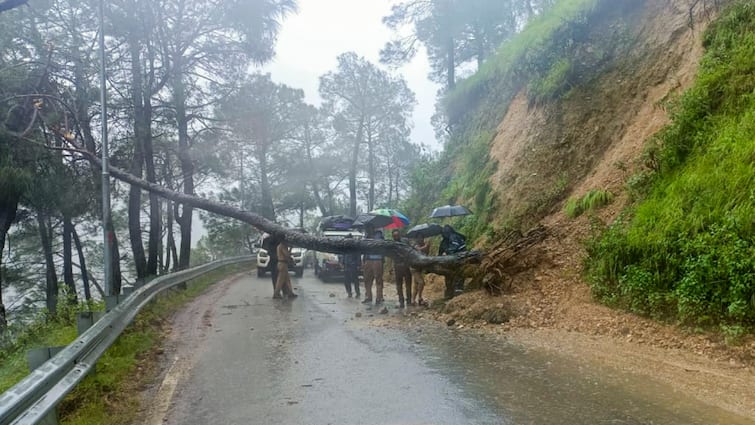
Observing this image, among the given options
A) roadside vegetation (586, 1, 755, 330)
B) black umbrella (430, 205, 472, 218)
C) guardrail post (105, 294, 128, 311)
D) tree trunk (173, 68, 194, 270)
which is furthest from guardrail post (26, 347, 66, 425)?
tree trunk (173, 68, 194, 270)

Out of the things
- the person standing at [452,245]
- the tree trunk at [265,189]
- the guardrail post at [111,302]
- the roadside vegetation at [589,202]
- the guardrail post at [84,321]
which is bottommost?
the guardrail post at [84,321]

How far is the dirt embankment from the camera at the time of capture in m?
6.12

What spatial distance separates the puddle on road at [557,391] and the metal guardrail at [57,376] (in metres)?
3.66

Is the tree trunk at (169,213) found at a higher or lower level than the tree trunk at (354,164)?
lower

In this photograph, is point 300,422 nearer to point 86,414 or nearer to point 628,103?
point 86,414

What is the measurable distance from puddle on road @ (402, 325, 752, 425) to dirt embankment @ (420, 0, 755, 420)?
35 cm

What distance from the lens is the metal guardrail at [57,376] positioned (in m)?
3.49

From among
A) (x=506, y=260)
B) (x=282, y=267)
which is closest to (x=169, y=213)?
(x=282, y=267)

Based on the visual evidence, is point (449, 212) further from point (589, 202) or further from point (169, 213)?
point (169, 213)

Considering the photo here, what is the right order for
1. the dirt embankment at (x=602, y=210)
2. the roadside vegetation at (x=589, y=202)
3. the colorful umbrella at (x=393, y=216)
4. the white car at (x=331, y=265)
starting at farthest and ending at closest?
the white car at (x=331, y=265), the colorful umbrella at (x=393, y=216), the roadside vegetation at (x=589, y=202), the dirt embankment at (x=602, y=210)

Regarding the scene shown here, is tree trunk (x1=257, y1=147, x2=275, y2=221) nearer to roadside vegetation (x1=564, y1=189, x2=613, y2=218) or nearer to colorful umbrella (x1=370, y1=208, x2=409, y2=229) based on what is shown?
colorful umbrella (x1=370, y1=208, x2=409, y2=229)

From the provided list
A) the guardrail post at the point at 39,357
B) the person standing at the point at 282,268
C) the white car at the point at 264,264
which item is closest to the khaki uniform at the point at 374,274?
the person standing at the point at 282,268

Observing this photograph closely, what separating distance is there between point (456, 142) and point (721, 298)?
1885 cm

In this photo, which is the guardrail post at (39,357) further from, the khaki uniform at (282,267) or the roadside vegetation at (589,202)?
the khaki uniform at (282,267)
